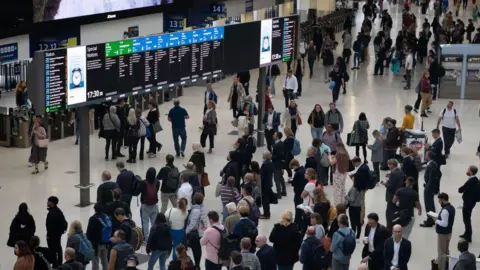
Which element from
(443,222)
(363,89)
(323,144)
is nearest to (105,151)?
(323,144)

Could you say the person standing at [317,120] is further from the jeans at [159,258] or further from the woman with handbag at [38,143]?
the jeans at [159,258]

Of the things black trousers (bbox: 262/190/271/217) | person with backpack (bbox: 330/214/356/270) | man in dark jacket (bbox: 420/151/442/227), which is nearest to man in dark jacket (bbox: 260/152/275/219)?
black trousers (bbox: 262/190/271/217)

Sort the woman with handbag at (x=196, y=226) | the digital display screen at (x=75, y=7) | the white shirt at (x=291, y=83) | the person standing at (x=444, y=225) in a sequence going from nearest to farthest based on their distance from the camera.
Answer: the woman with handbag at (x=196, y=226) → the person standing at (x=444, y=225) → the digital display screen at (x=75, y=7) → the white shirt at (x=291, y=83)

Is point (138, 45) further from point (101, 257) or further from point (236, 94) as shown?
point (236, 94)

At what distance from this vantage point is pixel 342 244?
14.9 m

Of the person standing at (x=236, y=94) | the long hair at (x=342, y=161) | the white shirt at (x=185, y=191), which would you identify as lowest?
the white shirt at (x=185, y=191)

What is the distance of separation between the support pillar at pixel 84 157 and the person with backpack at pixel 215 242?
5.33m

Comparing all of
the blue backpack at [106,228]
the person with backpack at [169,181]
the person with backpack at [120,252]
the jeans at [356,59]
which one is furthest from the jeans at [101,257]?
the jeans at [356,59]

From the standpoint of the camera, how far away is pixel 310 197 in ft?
55.8

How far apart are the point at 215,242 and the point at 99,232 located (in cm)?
174

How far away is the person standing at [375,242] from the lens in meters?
15.0

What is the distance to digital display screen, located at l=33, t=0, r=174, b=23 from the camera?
2856cm

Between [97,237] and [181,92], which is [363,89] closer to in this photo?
[181,92]

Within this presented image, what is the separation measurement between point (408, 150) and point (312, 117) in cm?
463
